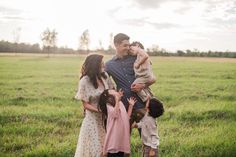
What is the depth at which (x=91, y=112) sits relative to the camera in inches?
243

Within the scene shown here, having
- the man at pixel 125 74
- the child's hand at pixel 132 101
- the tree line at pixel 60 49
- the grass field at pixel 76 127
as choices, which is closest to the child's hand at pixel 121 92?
the man at pixel 125 74

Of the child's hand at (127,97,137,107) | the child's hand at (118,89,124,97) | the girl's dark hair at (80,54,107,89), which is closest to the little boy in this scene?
the child's hand at (127,97,137,107)

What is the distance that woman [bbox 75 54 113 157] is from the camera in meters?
6.12

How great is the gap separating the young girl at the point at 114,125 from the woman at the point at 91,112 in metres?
0.16

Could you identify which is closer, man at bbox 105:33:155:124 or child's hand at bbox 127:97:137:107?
child's hand at bbox 127:97:137:107

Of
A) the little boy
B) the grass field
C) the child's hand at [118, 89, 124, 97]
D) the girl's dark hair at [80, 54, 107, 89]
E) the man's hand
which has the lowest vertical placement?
the grass field

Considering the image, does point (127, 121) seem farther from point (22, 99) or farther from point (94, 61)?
point (22, 99)

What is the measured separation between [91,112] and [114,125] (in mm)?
465

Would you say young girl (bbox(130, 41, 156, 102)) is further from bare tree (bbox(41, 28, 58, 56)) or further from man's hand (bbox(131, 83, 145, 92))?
bare tree (bbox(41, 28, 58, 56))

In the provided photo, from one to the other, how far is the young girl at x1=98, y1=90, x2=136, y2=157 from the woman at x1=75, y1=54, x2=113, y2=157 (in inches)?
6.1

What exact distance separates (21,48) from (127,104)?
112 meters

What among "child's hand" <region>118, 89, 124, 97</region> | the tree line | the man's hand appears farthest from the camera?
the tree line

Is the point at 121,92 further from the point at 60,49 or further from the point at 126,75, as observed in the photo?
the point at 60,49

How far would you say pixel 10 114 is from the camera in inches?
460
